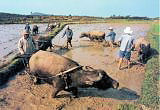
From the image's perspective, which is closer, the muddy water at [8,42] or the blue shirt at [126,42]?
the blue shirt at [126,42]

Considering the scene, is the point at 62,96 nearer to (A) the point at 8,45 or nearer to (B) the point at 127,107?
(B) the point at 127,107

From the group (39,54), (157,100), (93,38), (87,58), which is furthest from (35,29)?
(157,100)

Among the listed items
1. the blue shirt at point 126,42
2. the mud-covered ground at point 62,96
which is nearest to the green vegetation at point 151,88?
the mud-covered ground at point 62,96

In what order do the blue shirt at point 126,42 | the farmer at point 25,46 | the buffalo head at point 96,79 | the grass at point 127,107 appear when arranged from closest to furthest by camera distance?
the grass at point 127,107 → the buffalo head at point 96,79 → the farmer at point 25,46 → the blue shirt at point 126,42

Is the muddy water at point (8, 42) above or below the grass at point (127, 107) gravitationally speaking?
above

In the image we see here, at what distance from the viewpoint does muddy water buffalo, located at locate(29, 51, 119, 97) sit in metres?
6.79

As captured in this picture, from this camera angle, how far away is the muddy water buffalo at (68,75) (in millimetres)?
6793

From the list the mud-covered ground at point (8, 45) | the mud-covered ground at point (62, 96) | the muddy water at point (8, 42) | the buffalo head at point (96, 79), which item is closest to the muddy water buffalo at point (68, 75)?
the buffalo head at point (96, 79)

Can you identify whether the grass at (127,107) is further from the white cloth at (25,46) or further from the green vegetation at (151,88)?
the white cloth at (25,46)

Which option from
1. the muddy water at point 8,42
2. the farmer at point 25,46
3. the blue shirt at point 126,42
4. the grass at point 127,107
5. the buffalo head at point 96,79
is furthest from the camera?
the muddy water at point 8,42

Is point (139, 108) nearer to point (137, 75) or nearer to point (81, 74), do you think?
point (81, 74)

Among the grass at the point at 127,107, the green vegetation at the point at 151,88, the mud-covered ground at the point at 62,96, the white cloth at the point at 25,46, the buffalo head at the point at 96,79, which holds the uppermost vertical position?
the white cloth at the point at 25,46

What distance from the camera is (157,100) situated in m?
6.84

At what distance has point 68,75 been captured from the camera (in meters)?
6.95
